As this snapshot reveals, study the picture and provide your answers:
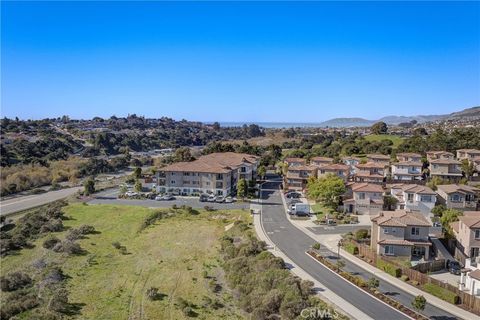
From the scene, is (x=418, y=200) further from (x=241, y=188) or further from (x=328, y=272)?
(x=241, y=188)

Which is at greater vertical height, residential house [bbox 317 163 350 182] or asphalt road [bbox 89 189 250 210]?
residential house [bbox 317 163 350 182]

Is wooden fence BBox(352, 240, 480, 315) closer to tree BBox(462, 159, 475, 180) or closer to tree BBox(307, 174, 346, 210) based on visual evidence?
tree BBox(307, 174, 346, 210)

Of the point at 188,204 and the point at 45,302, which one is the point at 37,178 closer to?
the point at 188,204

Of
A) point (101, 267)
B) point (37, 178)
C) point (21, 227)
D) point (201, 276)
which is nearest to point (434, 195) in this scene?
point (201, 276)

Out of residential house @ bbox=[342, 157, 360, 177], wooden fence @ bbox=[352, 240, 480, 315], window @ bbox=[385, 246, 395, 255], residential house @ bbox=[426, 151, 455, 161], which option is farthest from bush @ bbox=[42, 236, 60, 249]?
residential house @ bbox=[426, 151, 455, 161]

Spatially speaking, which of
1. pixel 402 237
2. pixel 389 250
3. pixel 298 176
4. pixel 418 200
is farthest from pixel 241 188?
pixel 402 237

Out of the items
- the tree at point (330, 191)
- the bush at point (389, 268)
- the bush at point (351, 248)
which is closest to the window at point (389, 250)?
the bush at point (389, 268)
